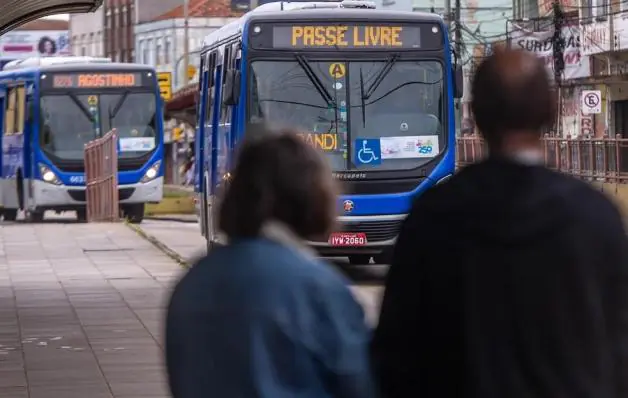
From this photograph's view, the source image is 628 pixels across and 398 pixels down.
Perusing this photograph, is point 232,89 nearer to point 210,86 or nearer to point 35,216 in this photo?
point 210,86

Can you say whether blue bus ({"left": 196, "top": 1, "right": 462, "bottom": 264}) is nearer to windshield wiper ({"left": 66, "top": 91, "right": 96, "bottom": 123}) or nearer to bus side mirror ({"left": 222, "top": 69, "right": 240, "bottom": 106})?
bus side mirror ({"left": 222, "top": 69, "right": 240, "bottom": 106})

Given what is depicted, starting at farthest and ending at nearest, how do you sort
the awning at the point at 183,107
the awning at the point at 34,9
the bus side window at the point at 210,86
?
1. the awning at the point at 183,107
2. the bus side window at the point at 210,86
3. the awning at the point at 34,9

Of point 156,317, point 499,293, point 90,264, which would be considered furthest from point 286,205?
point 90,264

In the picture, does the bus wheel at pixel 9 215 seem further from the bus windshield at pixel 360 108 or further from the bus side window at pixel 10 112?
the bus windshield at pixel 360 108

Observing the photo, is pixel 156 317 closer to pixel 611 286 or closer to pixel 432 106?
pixel 432 106

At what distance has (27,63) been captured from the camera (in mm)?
42438

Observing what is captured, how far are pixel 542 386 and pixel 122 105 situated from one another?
116ft

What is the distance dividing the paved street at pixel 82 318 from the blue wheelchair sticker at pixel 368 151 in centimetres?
252

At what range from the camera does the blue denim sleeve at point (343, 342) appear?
3916mm

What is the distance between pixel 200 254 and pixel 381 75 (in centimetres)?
871

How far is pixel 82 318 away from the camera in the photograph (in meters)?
15.9

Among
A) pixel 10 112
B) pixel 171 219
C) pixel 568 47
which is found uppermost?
pixel 568 47

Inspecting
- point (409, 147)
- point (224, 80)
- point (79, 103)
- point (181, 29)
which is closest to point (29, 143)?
point (79, 103)

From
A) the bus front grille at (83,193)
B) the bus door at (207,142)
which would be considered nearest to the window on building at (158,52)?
the bus front grille at (83,193)
